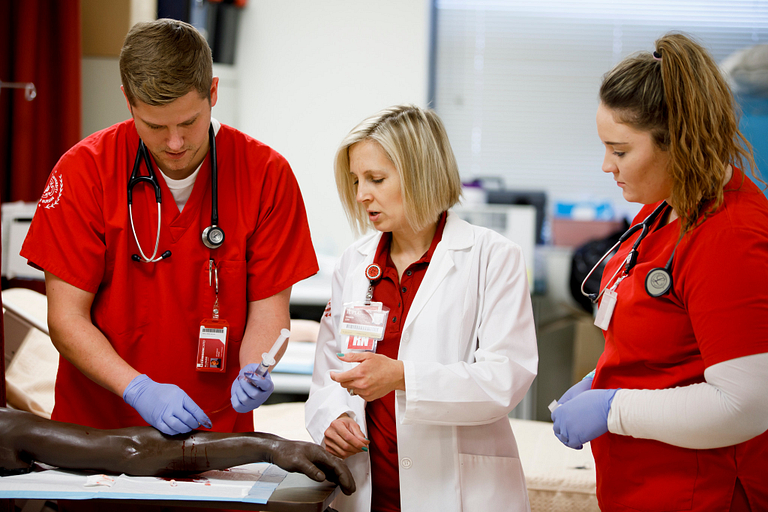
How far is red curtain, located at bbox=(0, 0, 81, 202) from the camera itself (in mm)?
2740

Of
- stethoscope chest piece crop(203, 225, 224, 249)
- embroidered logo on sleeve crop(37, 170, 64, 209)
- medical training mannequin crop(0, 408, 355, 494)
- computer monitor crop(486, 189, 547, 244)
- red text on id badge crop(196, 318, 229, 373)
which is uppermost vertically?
embroidered logo on sleeve crop(37, 170, 64, 209)

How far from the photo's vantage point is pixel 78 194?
1.35 m

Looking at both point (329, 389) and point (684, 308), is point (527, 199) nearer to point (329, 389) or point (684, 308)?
point (329, 389)

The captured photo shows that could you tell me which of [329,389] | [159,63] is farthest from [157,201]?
[329,389]

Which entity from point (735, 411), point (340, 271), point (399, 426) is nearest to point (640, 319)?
point (735, 411)

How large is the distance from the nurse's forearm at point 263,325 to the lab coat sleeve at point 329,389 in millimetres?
102

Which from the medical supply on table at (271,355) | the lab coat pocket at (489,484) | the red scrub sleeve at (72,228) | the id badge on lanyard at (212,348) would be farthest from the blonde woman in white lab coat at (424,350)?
the red scrub sleeve at (72,228)

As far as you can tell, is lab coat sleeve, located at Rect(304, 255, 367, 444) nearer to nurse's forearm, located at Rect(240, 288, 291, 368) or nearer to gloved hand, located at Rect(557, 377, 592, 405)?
nurse's forearm, located at Rect(240, 288, 291, 368)

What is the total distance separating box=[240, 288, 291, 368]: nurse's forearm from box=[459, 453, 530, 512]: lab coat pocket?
0.49 m

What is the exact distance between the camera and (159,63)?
4.10 ft

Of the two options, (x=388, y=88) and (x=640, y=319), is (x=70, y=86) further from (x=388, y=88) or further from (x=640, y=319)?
(x=640, y=319)

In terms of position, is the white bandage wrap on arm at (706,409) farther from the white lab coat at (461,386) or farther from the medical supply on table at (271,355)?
the medical supply on table at (271,355)

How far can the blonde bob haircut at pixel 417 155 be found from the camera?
52.4 inches

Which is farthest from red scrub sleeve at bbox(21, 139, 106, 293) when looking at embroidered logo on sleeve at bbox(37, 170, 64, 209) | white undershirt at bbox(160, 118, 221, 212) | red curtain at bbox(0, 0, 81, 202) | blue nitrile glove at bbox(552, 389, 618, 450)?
red curtain at bbox(0, 0, 81, 202)
